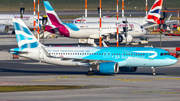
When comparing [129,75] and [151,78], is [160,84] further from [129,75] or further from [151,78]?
[129,75]

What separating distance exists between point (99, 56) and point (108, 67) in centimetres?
264

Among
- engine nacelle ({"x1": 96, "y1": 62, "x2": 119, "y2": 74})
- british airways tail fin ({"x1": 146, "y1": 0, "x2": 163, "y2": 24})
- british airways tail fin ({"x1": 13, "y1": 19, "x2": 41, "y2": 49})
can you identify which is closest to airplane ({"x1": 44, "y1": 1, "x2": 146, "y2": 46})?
british airways tail fin ({"x1": 146, "y1": 0, "x2": 163, "y2": 24})

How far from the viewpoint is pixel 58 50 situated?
4697cm

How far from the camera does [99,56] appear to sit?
46031 millimetres

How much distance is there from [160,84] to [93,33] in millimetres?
55285

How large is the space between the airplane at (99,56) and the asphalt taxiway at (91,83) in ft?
4.93

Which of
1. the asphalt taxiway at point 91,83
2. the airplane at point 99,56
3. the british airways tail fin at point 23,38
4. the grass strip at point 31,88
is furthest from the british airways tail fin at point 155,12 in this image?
the grass strip at point 31,88

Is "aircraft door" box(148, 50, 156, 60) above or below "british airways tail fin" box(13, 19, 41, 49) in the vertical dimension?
below

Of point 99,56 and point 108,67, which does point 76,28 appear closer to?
point 99,56

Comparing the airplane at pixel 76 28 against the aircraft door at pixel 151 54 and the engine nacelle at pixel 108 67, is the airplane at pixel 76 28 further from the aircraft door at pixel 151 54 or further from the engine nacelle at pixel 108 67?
the engine nacelle at pixel 108 67

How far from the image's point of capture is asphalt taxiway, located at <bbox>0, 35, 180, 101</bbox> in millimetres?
31297

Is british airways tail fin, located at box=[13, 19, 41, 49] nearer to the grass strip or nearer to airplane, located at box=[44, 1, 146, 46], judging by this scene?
the grass strip

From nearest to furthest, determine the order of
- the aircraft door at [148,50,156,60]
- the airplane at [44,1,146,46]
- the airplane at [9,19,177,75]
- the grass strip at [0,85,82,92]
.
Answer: the grass strip at [0,85,82,92]
the airplane at [9,19,177,75]
the aircraft door at [148,50,156,60]
the airplane at [44,1,146,46]

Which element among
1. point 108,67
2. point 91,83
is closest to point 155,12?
point 108,67
